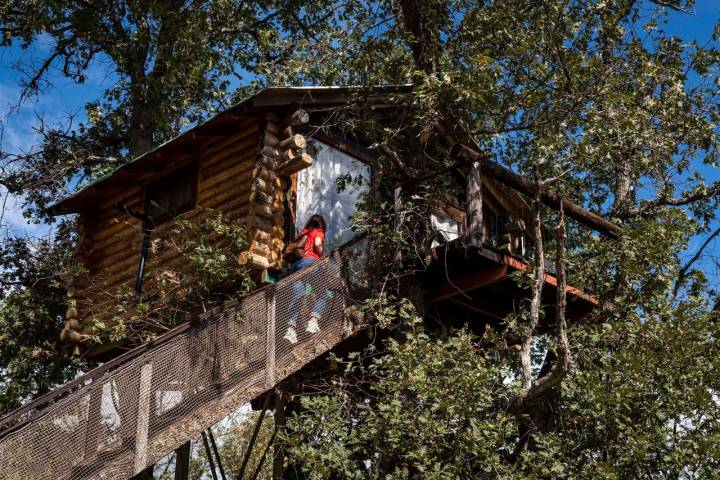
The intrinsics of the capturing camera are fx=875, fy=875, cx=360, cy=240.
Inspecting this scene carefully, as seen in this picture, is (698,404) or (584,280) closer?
(698,404)

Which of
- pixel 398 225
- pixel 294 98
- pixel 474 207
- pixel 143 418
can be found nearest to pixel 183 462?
pixel 143 418

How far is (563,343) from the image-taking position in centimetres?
968

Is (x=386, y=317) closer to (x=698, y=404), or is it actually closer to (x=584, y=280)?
(x=584, y=280)

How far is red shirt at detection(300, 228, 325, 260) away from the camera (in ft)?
39.5

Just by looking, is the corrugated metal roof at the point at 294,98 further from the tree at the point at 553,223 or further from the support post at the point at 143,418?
the support post at the point at 143,418

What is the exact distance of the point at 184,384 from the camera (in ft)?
32.8

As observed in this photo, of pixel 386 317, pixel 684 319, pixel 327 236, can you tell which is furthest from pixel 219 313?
pixel 684 319

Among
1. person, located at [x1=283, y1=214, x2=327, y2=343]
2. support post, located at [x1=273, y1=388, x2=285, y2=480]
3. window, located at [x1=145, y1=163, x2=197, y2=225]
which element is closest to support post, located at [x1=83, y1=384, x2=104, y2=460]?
person, located at [x1=283, y1=214, x2=327, y2=343]

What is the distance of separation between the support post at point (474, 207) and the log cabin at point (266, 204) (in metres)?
0.02

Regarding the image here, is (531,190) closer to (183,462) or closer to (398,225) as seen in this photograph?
(398,225)

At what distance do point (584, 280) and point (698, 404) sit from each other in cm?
257

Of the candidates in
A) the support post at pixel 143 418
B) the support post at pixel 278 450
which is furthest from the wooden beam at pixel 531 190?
the support post at pixel 143 418

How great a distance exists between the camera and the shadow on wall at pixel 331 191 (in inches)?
527

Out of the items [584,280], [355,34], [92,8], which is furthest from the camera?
[92,8]
